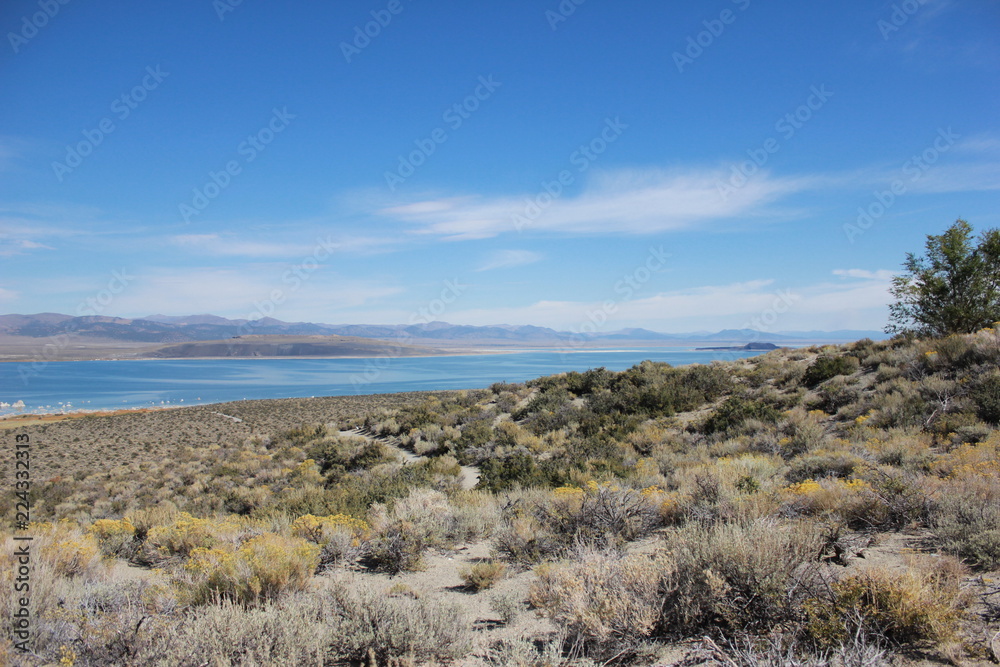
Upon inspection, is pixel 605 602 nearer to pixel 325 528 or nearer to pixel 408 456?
pixel 325 528

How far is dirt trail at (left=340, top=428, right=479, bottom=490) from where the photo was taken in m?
13.2

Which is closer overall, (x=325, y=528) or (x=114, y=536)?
(x=325, y=528)

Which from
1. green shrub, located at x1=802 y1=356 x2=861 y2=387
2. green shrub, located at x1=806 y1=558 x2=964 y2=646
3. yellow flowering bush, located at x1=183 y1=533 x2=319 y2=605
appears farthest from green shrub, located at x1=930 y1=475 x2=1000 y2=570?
green shrub, located at x1=802 y1=356 x2=861 y2=387

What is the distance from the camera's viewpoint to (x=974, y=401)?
1078 cm

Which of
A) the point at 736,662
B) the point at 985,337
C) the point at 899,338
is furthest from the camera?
the point at 899,338

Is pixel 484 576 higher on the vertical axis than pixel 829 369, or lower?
lower

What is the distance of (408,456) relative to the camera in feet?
57.7

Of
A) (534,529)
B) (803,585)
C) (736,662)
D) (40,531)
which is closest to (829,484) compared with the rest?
(803,585)

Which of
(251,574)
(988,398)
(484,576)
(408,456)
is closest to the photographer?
(251,574)

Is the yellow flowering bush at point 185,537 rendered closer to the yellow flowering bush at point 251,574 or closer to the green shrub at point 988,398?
the yellow flowering bush at point 251,574

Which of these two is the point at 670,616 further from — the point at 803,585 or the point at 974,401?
the point at 974,401

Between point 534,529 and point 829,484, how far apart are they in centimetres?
418

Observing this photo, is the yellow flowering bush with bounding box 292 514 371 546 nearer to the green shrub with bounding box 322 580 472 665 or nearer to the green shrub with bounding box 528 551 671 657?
the green shrub with bounding box 322 580 472 665

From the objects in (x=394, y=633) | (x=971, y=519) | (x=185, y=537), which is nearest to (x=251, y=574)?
(x=394, y=633)
